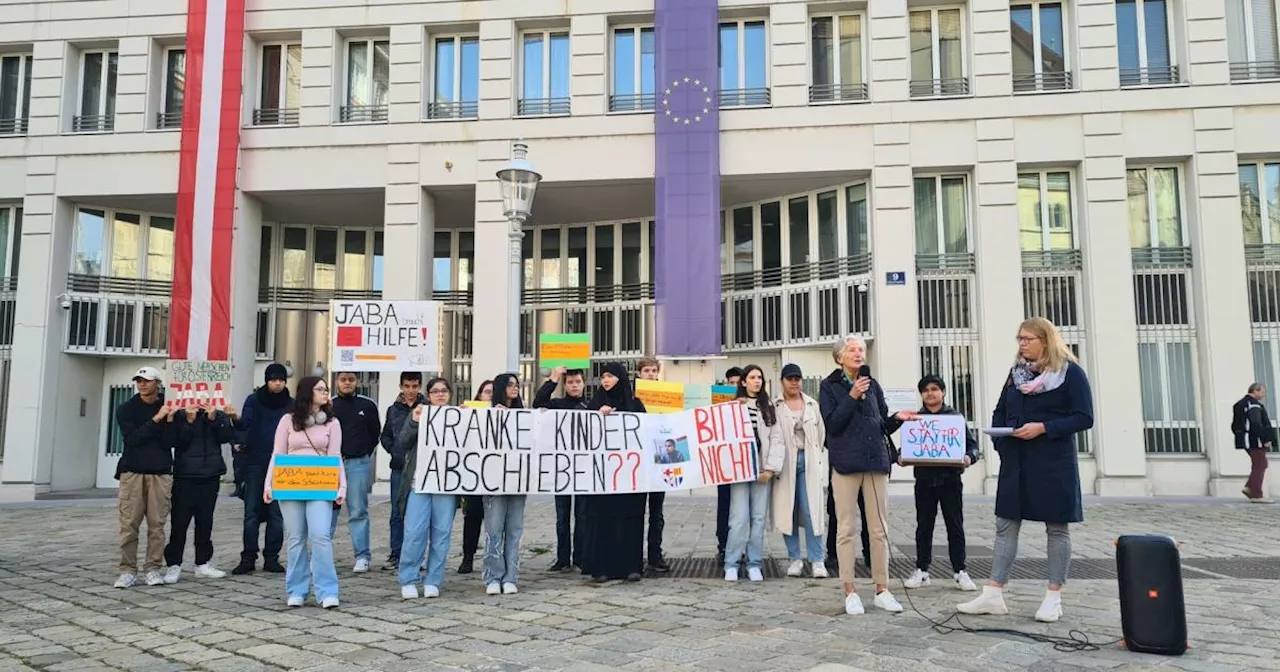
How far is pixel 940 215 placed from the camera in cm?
1723

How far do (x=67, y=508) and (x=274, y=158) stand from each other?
8228mm

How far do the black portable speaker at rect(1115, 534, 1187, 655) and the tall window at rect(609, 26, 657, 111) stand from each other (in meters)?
14.4

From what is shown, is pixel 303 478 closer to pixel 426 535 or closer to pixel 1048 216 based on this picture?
pixel 426 535

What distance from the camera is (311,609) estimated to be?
22.0 feet

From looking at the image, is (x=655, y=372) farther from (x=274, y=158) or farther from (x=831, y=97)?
(x=274, y=158)

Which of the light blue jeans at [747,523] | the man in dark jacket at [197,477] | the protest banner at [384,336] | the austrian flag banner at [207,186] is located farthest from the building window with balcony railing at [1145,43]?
the austrian flag banner at [207,186]

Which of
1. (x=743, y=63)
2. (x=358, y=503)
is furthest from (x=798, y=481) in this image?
(x=743, y=63)

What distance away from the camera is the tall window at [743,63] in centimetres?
1773

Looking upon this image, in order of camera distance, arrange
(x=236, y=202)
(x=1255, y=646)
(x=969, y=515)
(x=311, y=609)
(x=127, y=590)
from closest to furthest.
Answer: (x=1255, y=646)
(x=311, y=609)
(x=127, y=590)
(x=969, y=515)
(x=236, y=202)

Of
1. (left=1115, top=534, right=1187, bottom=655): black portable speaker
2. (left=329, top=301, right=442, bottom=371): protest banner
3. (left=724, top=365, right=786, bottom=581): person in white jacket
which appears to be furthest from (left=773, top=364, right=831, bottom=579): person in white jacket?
(left=329, top=301, right=442, bottom=371): protest banner

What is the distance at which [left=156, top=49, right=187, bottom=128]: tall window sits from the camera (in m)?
18.9

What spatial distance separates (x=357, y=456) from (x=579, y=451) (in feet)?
8.14

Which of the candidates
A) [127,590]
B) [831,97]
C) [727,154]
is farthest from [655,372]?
[831,97]

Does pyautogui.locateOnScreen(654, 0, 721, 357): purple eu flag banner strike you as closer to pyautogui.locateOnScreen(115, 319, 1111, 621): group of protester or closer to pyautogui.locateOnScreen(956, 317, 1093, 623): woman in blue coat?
pyautogui.locateOnScreen(115, 319, 1111, 621): group of protester
